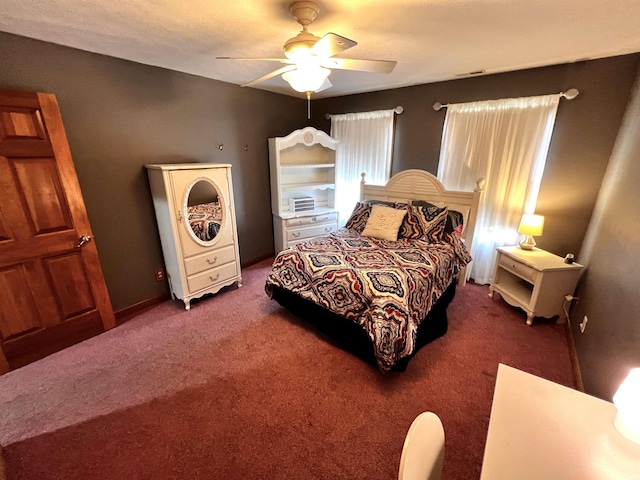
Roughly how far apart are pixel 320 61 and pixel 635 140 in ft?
7.81

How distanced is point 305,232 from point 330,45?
9.11ft

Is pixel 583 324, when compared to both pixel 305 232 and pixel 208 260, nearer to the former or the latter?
pixel 305 232

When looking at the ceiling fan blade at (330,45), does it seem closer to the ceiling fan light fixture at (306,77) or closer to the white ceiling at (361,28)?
the ceiling fan light fixture at (306,77)

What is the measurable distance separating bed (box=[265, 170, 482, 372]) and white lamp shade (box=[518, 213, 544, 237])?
0.49 metres

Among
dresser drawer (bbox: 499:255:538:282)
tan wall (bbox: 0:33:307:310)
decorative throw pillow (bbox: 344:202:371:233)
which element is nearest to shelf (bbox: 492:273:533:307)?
dresser drawer (bbox: 499:255:538:282)

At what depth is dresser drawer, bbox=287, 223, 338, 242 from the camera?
389cm

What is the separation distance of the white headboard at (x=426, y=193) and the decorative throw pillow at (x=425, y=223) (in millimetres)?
380

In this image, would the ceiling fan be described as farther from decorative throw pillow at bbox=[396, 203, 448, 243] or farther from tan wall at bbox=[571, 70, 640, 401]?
tan wall at bbox=[571, 70, 640, 401]

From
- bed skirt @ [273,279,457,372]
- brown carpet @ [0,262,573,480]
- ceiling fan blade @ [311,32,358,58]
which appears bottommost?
brown carpet @ [0,262,573,480]

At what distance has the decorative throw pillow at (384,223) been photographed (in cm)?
300

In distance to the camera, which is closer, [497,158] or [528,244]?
[528,244]

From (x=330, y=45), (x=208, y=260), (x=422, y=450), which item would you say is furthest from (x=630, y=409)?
(x=208, y=260)

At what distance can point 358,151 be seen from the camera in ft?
13.2

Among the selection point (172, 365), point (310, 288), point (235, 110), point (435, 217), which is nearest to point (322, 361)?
point (310, 288)
